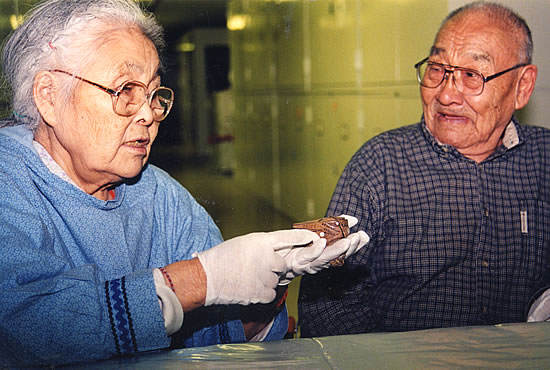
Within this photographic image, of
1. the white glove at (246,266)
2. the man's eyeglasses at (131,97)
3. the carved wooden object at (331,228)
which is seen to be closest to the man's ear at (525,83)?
the carved wooden object at (331,228)

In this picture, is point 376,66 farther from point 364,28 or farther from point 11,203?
point 11,203

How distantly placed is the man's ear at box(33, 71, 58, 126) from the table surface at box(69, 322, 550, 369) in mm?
544

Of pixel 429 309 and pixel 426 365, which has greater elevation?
pixel 426 365

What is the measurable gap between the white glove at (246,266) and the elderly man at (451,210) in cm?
52

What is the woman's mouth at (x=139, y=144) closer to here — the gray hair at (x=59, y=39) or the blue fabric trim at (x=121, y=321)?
the gray hair at (x=59, y=39)

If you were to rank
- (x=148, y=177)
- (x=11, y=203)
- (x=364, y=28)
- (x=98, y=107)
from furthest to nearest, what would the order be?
(x=364, y=28) → (x=148, y=177) → (x=98, y=107) → (x=11, y=203)

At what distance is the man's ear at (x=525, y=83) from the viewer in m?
1.68

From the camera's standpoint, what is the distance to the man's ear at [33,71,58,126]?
106 centimetres

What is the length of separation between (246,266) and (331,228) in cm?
23

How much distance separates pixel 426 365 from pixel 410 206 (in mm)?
894

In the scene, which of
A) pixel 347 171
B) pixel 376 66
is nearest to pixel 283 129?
pixel 376 66

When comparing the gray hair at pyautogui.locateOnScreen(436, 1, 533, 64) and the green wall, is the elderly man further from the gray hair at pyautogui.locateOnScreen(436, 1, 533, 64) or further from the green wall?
the green wall

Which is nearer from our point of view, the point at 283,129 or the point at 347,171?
the point at 347,171

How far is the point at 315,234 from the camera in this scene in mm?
1127
